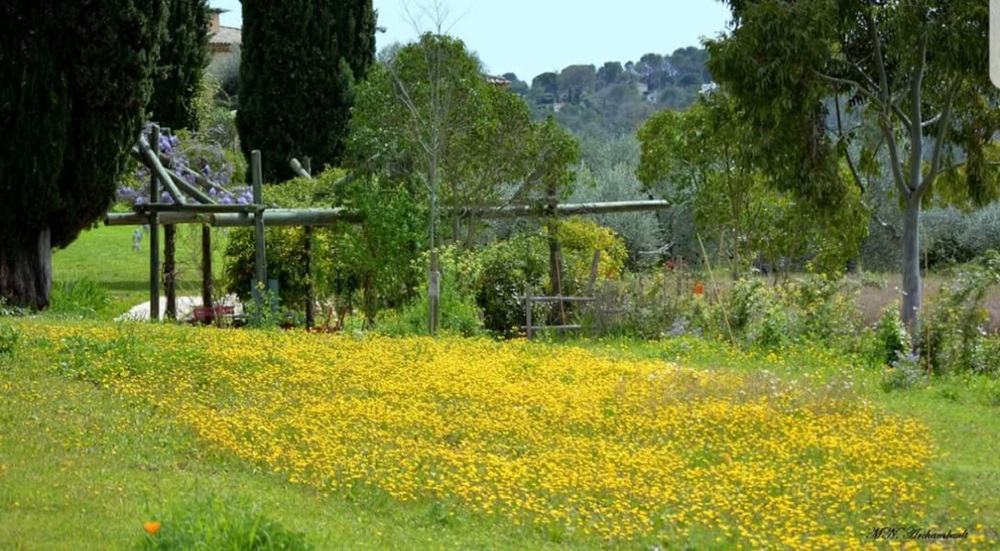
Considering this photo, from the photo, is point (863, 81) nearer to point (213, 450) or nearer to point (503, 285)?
point (503, 285)

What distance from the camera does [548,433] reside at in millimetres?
10203

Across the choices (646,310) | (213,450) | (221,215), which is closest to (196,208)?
(221,215)

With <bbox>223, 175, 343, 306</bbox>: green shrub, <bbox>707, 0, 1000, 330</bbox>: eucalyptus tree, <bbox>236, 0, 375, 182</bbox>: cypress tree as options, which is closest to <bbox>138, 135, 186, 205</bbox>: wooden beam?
<bbox>223, 175, 343, 306</bbox>: green shrub

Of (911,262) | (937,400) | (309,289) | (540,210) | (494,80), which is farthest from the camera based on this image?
→ (494,80)

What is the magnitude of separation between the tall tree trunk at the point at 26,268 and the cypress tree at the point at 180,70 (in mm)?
12721

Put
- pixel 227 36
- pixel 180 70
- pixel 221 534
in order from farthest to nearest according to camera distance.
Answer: pixel 227 36 → pixel 180 70 → pixel 221 534

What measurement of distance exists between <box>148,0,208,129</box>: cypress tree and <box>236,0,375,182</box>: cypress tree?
126cm

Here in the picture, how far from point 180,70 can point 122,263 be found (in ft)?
15.9

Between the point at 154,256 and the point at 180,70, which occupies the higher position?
the point at 180,70

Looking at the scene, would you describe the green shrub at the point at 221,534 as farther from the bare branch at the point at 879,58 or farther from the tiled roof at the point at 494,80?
the tiled roof at the point at 494,80

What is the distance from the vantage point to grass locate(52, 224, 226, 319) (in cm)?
2634

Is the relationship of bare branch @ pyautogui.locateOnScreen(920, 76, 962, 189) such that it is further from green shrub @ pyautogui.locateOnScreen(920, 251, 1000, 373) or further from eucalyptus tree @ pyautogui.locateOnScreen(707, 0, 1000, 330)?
green shrub @ pyautogui.locateOnScreen(920, 251, 1000, 373)

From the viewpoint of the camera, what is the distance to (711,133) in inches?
893

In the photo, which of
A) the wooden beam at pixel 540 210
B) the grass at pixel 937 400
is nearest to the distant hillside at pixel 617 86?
the wooden beam at pixel 540 210
